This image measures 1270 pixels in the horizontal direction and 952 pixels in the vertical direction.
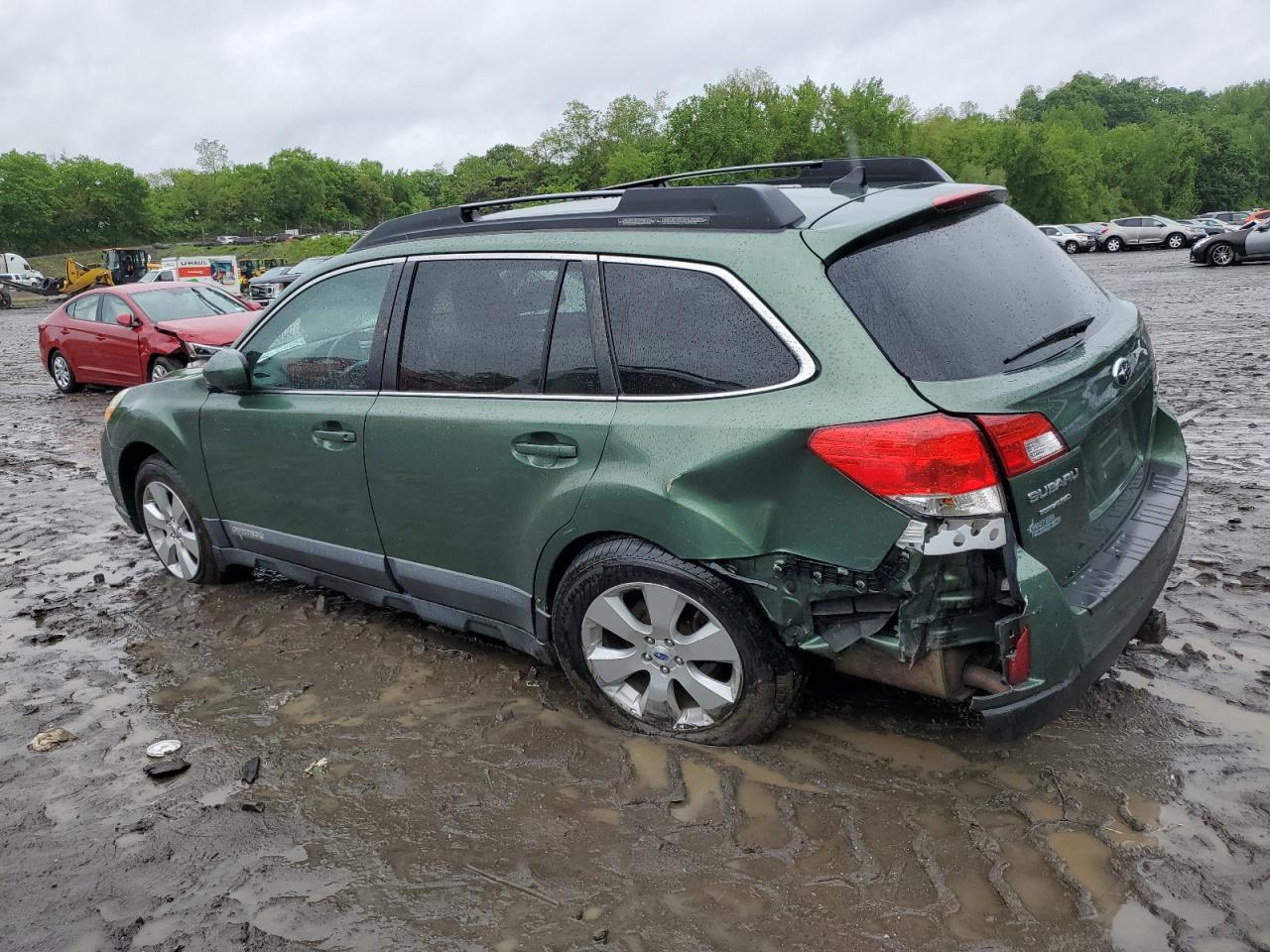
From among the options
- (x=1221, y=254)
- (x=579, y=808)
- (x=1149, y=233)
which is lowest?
(x=1149, y=233)

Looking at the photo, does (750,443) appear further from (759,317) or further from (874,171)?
(874,171)

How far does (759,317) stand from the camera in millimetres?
3029

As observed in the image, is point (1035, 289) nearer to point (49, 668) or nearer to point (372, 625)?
point (372, 625)

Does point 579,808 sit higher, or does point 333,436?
point 333,436

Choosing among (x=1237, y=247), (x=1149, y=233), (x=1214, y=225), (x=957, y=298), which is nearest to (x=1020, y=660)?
(x=957, y=298)

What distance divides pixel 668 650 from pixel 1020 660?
1.08 m

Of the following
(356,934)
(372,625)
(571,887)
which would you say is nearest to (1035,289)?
(571,887)

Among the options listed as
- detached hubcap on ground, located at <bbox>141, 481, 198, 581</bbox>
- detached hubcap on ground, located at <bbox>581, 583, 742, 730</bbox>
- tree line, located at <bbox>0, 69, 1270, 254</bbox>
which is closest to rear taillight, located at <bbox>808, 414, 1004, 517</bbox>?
detached hubcap on ground, located at <bbox>581, 583, 742, 730</bbox>

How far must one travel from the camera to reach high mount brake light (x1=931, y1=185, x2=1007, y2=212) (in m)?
3.29

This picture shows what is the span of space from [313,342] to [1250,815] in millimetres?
3762

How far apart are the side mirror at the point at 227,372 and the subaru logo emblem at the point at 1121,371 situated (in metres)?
3.46

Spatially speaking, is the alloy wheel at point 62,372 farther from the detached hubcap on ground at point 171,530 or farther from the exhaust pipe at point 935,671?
the exhaust pipe at point 935,671

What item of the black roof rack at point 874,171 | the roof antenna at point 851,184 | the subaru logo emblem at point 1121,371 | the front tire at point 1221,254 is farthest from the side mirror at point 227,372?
the front tire at point 1221,254

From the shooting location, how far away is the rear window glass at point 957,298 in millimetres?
2871
